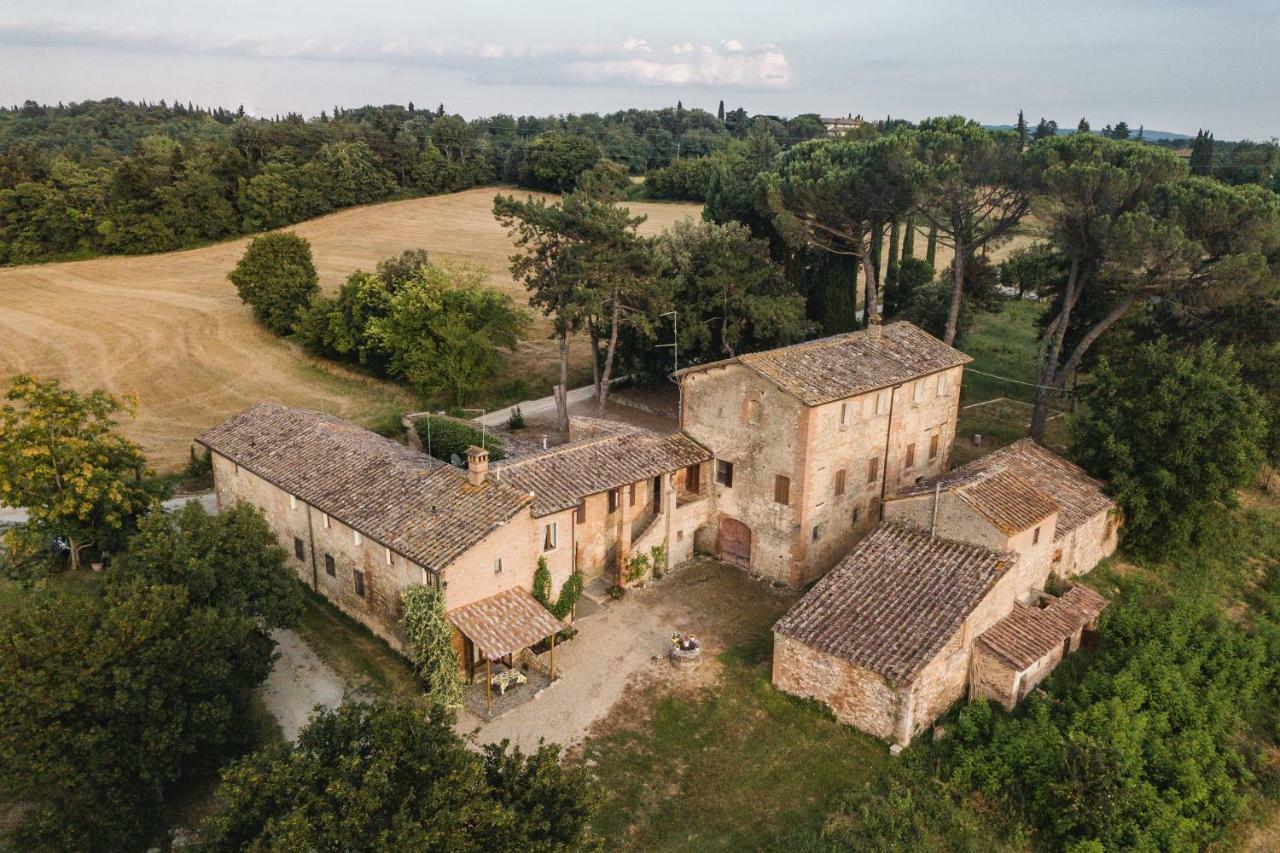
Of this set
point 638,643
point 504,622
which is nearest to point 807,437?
point 638,643

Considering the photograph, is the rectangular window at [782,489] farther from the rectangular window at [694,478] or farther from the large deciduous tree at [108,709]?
the large deciduous tree at [108,709]

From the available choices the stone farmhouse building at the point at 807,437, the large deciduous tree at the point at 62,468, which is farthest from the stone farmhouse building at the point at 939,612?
the large deciduous tree at the point at 62,468

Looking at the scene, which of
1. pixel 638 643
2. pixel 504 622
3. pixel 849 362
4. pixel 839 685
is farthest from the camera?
pixel 849 362

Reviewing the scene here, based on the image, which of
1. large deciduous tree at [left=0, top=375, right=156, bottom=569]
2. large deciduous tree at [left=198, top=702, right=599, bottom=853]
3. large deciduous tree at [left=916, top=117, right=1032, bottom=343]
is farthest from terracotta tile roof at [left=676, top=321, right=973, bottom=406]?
large deciduous tree at [left=0, top=375, right=156, bottom=569]

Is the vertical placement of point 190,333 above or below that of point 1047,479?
below

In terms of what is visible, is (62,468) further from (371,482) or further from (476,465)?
(476,465)

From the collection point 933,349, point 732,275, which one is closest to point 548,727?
point 933,349

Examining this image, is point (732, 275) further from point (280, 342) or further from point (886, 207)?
point (280, 342)
